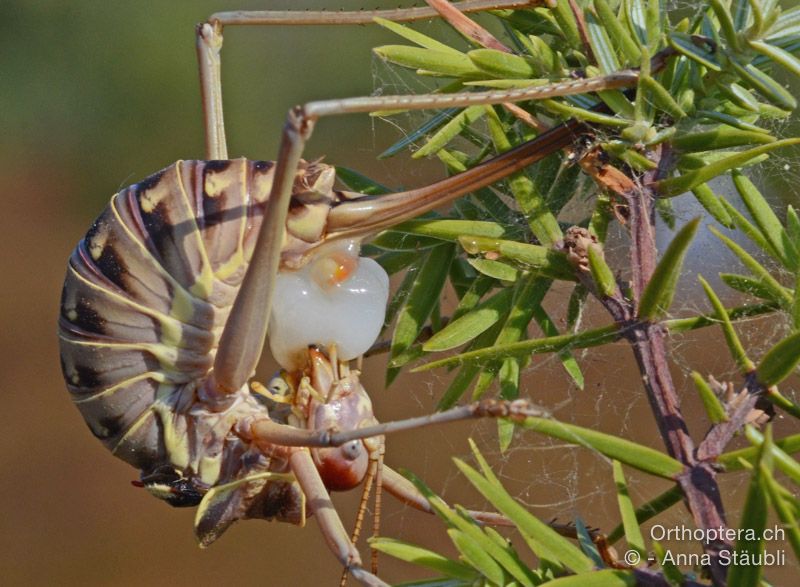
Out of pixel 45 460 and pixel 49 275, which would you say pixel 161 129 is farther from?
pixel 45 460

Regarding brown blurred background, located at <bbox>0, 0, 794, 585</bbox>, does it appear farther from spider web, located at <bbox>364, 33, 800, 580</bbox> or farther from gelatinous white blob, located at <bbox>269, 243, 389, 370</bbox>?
gelatinous white blob, located at <bbox>269, 243, 389, 370</bbox>

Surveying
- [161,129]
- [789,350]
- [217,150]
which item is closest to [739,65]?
[789,350]

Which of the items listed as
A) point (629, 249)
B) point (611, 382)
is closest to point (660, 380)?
point (629, 249)

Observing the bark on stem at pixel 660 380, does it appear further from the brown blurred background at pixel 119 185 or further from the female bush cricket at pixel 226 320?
the brown blurred background at pixel 119 185

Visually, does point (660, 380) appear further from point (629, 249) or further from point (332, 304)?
point (332, 304)

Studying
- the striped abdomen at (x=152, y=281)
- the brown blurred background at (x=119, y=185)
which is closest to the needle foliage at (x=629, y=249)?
the striped abdomen at (x=152, y=281)

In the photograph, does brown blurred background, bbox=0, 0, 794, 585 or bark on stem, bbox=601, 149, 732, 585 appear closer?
bark on stem, bbox=601, 149, 732, 585

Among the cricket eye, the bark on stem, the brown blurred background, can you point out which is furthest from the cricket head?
the brown blurred background
